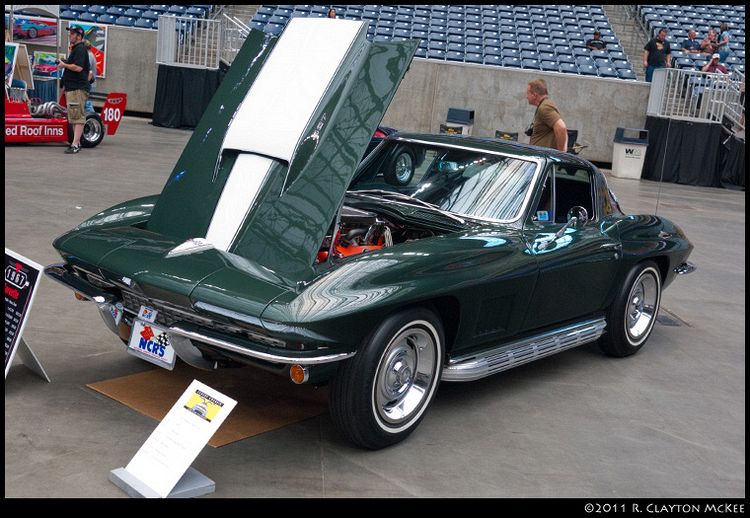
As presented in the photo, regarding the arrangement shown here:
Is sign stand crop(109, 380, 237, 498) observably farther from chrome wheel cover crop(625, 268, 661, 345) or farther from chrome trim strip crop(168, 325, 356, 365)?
chrome wheel cover crop(625, 268, 661, 345)

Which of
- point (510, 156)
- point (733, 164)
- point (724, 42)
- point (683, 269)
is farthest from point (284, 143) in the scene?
point (724, 42)

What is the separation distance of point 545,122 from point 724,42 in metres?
15.0

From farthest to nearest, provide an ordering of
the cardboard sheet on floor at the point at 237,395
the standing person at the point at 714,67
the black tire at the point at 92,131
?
the standing person at the point at 714,67 → the black tire at the point at 92,131 → the cardboard sheet on floor at the point at 237,395

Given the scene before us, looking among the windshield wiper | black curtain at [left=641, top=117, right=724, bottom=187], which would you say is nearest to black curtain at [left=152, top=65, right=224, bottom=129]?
black curtain at [left=641, top=117, right=724, bottom=187]

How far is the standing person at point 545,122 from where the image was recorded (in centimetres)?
843

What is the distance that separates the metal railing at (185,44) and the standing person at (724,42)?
1183cm

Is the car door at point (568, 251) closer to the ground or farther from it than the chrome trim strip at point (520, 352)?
farther from it

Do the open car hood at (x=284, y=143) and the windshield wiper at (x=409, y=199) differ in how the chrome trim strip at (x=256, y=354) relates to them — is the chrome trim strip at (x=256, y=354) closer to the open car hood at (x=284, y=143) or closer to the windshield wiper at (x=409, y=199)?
the open car hood at (x=284, y=143)

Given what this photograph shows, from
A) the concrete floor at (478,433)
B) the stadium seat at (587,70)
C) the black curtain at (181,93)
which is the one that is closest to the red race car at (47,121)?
the black curtain at (181,93)

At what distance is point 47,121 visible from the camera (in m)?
13.8

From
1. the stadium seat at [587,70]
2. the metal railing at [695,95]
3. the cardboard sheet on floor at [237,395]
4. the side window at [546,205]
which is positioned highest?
the stadium seat at [587,70]

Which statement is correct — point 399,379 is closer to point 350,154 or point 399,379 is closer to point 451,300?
point 451,300

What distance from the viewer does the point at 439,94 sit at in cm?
2008

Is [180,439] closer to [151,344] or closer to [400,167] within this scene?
[151,344]
